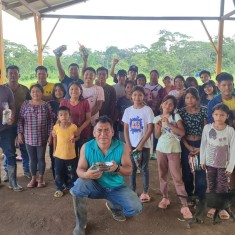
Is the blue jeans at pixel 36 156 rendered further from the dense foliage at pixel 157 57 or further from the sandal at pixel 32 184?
the dense foliage at pixel 157 57

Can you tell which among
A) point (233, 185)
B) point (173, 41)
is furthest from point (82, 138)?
point (173, 41)

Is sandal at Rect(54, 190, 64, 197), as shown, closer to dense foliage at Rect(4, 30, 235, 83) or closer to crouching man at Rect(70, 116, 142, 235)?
crouching man at Rect(70, 116, 142, 235)

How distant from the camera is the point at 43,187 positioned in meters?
3.90

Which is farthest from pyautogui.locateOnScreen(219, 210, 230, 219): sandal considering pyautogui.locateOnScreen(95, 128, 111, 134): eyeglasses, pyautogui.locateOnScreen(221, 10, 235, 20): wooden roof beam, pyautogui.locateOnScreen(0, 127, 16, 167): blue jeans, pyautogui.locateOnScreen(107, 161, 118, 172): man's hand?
pyautogui.locateOnScreen(221, 10, 235, 20): wooden roof beam

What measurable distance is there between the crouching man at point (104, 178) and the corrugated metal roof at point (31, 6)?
20.0 feet

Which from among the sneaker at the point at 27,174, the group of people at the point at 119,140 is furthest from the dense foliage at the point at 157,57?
the group of people at the point at 119,140

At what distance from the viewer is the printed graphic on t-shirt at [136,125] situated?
337cm

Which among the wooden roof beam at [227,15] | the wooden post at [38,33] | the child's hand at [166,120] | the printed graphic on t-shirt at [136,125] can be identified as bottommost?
the printed graphic on t-shirt at [136,125]

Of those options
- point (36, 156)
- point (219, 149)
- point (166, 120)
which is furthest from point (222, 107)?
point (36, 156)

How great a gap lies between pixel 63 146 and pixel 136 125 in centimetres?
95

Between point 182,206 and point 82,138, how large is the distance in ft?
4.98

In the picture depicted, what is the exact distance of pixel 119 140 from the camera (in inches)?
120

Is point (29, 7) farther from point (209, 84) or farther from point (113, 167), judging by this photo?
point (113, 167)

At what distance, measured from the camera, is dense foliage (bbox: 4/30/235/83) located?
49.6ft
